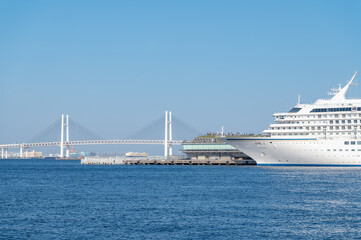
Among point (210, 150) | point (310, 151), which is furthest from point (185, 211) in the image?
point (210, 150)

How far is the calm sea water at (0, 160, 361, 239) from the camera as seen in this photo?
18.3 meters

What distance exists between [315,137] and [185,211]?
28884 mm

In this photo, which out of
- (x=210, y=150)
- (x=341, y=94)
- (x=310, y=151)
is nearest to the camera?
(x=310, y=151)

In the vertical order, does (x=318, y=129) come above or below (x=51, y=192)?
above

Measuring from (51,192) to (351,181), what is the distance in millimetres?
17830

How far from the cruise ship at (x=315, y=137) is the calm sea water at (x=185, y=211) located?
15182mm

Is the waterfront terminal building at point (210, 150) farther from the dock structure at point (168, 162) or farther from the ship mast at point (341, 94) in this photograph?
the ship mast at point (341, 94)

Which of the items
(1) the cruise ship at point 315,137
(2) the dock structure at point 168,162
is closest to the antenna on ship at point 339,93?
(1) the cruise ship at point 315,137

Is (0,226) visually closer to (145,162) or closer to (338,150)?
(338,150)

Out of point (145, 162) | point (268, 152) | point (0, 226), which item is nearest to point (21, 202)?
point (0, 226)

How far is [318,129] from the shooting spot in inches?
1972

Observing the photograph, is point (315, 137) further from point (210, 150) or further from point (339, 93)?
point (210, 150)

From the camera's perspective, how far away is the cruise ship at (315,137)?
160ft

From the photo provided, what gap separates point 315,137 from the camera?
49.1 meters
